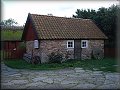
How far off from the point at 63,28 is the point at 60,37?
2027 mm

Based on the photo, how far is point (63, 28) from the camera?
22781 millimetres

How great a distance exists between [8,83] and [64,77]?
332cm

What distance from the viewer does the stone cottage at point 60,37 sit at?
67.1 ft

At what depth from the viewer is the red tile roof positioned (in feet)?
69.1

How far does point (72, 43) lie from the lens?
22094 mm

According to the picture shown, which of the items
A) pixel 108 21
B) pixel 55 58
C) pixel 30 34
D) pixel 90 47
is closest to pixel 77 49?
pixel 90 47

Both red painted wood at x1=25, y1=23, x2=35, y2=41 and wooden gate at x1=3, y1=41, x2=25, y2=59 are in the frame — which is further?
wooden gate at x1=3, y1=41, x2=25, y2=59

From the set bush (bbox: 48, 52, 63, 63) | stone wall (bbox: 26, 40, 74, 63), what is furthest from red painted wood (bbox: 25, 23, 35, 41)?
bush (bbox: 48, 52, 63, 63)

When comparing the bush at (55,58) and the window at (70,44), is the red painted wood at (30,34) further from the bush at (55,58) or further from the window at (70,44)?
the window at (70,44)

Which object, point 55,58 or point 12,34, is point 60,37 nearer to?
point 55,58

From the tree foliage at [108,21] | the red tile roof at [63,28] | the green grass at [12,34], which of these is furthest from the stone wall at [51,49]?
the green grass at [12,34]

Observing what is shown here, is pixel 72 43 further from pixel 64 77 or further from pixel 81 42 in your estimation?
→ pixel 64 77

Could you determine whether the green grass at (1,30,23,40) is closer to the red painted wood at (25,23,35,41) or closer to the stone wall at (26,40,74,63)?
the red painted wood at (25,23,35,41)

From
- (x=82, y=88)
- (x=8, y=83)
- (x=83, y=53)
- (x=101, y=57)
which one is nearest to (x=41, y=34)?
(x=83, y=53)
